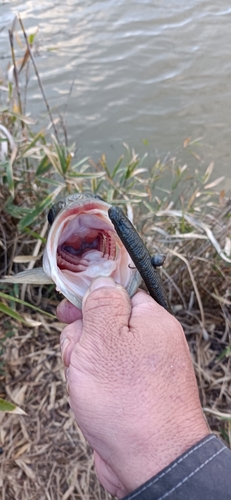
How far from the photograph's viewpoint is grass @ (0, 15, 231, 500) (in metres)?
2.73

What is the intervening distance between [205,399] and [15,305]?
155 cm

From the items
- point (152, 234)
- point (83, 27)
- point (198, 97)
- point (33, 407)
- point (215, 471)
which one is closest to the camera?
point (215, 471)

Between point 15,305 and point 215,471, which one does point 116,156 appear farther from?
point 215,471

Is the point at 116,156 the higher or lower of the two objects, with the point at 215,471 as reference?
A: lower

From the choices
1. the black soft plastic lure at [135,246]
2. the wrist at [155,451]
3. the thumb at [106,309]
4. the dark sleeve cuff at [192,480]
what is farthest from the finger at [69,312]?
the dark sleeve cuff at [192,480]

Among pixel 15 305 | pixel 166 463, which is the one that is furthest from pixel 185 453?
pixel 15 305

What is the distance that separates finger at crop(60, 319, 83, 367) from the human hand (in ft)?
0.31

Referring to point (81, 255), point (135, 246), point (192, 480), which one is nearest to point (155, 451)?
point (192, 480)

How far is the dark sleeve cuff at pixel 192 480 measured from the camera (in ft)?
4.31

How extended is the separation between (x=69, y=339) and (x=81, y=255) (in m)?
0.45

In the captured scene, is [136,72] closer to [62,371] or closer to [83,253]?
[62,371]

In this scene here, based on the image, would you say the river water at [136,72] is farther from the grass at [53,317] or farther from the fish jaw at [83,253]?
the fish jaw at [83,253]

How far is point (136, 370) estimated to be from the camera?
4.93 feet

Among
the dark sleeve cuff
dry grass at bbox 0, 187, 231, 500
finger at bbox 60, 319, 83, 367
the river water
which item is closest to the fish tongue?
finger at bbox 60, 319, 83, 367
